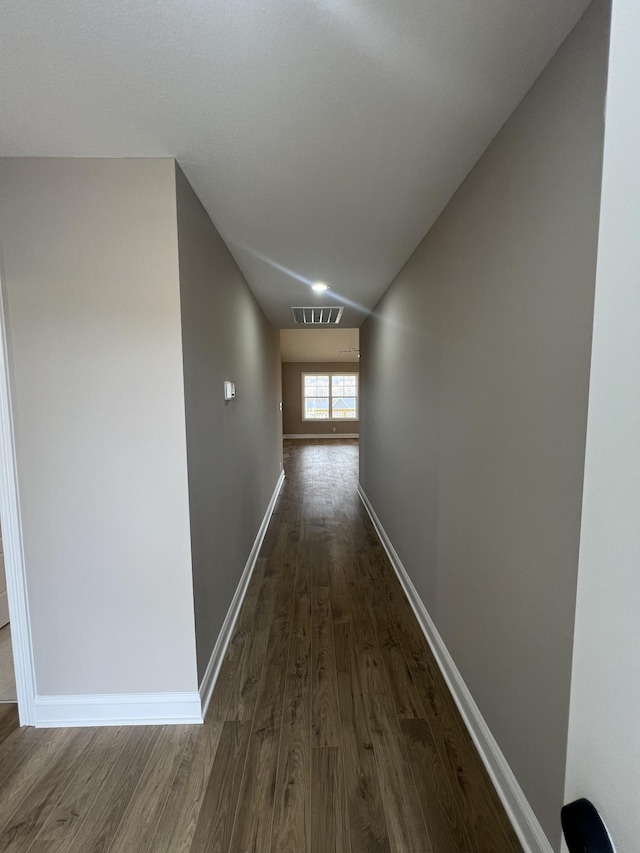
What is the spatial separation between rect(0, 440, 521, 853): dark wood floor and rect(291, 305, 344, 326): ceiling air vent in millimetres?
3103

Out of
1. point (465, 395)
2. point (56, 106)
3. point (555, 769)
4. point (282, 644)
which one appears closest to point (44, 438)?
point (56, 106)

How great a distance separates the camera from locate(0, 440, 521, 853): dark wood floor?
3.98 feet

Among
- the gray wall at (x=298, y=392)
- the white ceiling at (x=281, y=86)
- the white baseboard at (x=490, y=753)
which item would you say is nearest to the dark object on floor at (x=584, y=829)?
the white baseboard at (x=490, y=753)

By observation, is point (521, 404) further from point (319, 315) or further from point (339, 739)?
point (319, 315)

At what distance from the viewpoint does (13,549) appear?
156 cm

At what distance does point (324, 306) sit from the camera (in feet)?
13.1

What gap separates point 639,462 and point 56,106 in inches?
70.1

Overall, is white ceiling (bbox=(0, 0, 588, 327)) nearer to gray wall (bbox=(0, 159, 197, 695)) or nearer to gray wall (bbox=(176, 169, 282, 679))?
gray wall (bbox=(0, 159, 197, 695))

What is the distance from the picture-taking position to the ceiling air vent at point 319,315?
4.09m

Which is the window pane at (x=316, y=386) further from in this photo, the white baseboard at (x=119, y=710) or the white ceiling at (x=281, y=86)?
the white baseboard at (x=119, y=710)

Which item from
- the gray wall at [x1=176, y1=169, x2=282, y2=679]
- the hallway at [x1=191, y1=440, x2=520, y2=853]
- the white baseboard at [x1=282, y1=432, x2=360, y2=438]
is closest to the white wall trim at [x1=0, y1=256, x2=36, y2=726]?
the gray wall at [x1=176, y1=169, x2=282, y2=679]

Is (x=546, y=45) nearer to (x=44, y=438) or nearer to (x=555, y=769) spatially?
(x=555, y=769)

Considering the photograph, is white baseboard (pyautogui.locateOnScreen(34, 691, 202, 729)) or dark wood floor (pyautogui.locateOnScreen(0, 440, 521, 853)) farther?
white baseboard (pyautogui.locateOnScreen(34, 691, 202, 729))

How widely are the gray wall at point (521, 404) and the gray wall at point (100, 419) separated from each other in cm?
121
